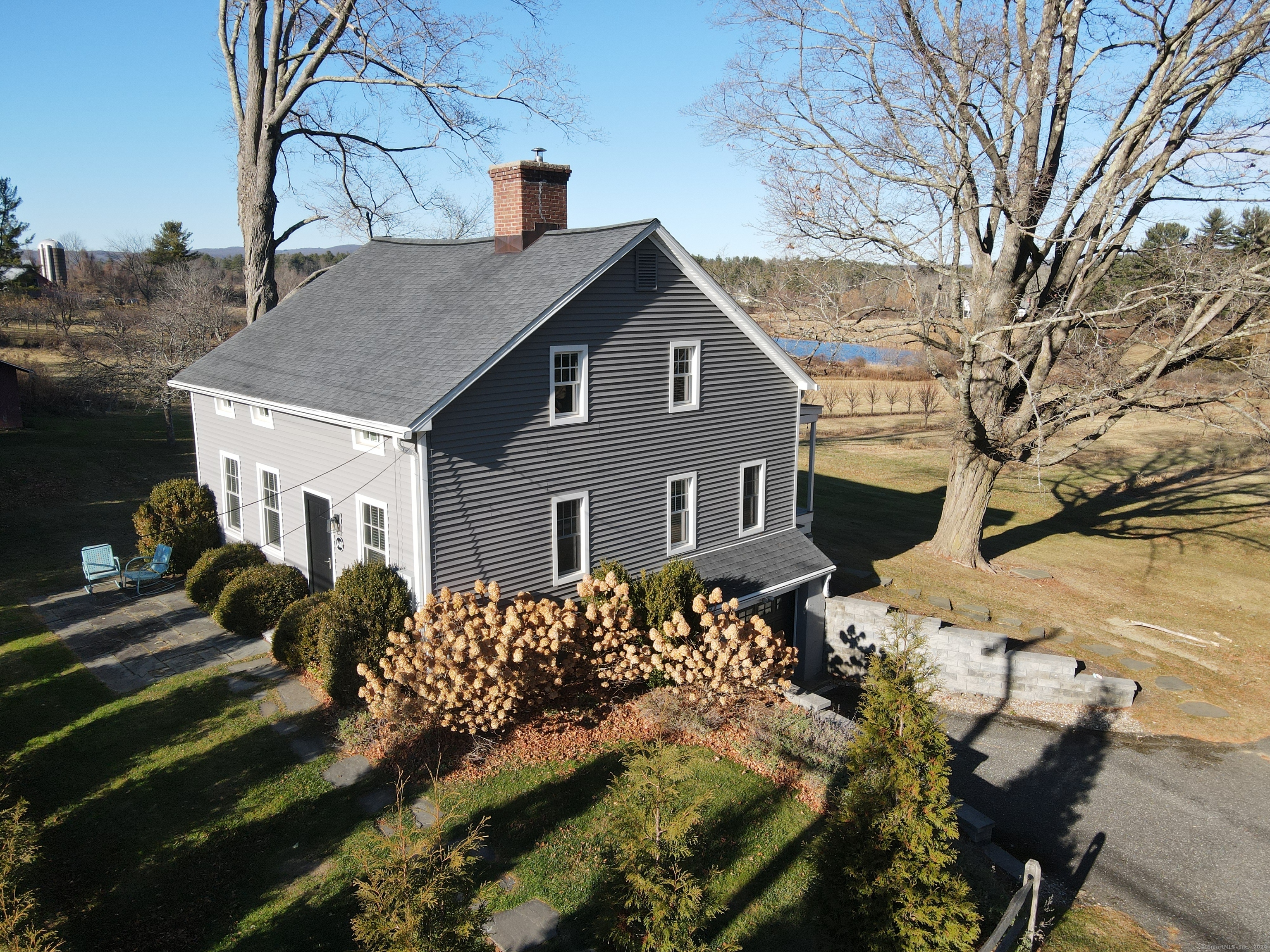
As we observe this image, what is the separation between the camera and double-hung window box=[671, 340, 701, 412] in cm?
1633

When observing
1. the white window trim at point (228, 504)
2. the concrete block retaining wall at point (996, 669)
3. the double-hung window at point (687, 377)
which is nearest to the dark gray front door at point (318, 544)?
the white window trim at point (228, 504)

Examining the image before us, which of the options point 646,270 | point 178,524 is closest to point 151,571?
point 178,524

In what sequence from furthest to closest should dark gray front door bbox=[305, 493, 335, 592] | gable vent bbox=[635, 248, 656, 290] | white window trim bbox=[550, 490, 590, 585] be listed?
dark gray front door bbox=[305, 493, 335, 592] < gable vent bbox=[635, 248, 656, 290] < white window trim bbox=[550, 490, 590, 585]

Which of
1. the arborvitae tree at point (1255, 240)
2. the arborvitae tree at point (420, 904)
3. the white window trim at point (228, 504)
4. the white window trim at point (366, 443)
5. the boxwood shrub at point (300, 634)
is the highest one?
the arborvitae tree at point (1255, 240)

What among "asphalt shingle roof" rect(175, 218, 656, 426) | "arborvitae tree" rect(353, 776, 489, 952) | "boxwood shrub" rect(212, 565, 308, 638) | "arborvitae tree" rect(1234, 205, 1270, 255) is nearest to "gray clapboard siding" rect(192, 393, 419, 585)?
"boxwood shrub" rect(212, 565, 308, 638)

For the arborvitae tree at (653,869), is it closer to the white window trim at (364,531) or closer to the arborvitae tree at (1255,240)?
the white window trim at (364,531)

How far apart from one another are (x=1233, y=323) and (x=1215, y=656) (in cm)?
798

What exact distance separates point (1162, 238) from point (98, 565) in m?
26.7

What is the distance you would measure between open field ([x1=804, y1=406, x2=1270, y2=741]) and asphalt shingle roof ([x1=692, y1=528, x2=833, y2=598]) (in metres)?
3.05

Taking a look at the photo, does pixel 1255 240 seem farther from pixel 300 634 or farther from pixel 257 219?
pixel 257 219

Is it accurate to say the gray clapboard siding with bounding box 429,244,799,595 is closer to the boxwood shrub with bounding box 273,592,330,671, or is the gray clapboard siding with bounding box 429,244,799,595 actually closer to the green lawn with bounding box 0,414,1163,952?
the boxwood shrub with bounding box 273,592,330,671

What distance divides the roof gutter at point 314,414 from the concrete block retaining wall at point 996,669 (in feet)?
37.1

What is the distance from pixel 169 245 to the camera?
64.7m

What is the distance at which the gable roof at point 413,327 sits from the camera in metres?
13.3
